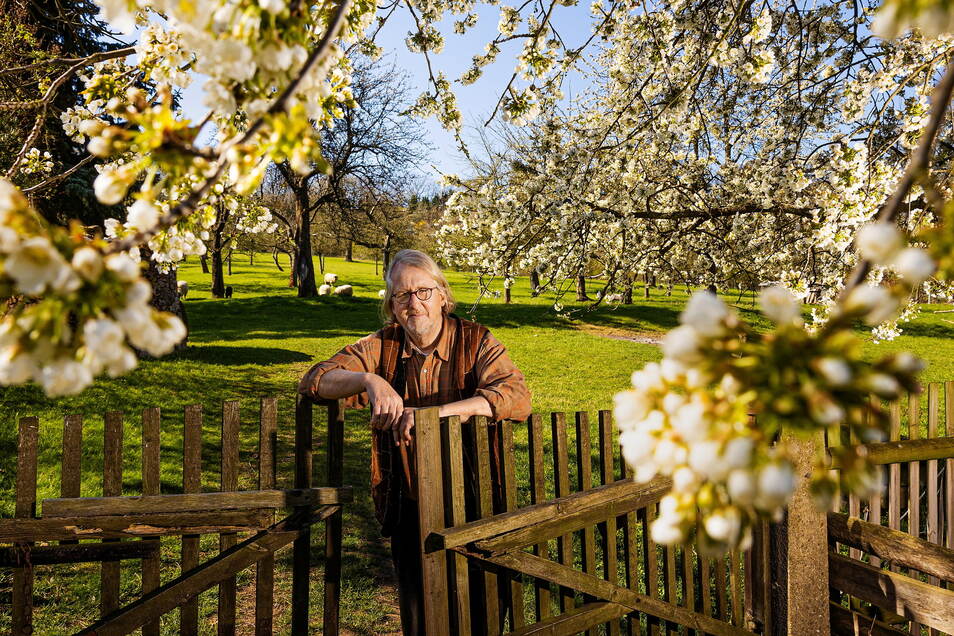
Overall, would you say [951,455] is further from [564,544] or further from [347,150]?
[347,150]

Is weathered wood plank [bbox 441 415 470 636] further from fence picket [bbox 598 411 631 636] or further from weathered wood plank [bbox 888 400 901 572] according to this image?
weathered wood plank [bbox 888 400 901 572]

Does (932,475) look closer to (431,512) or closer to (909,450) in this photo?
(909,450)

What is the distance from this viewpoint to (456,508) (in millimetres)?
2402

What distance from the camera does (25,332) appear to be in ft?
2.55

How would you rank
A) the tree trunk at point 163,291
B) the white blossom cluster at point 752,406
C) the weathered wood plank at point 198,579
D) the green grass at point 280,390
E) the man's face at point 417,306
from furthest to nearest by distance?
the tree trunk at point 163,291 → the green grass at point 280,390 → the man's face at point 417,306 → the weathered wood plank at point 198,579 → the white blossom cluster at point 752,406

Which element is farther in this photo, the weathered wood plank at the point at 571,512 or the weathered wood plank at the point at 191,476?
the weathered wood plank at the point at 191,476

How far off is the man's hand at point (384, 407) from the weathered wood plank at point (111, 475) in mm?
1094

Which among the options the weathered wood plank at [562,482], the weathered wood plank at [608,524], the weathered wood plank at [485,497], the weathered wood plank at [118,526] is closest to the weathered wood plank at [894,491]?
the weathered wood plank at [608,524]

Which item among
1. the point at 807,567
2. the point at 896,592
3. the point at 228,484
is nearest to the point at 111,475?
the point at 228,484

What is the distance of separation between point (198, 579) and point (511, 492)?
1.33 meters

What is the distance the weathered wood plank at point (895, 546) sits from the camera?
229cm

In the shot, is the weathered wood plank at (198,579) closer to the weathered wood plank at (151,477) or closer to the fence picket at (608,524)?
the weathered wood plank at (151,477)

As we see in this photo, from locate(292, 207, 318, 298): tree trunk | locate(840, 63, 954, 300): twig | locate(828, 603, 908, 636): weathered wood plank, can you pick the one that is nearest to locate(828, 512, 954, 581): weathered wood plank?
locate(828, 603, 908, 636): weathered wood plank

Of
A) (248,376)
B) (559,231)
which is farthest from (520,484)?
(248,376)
